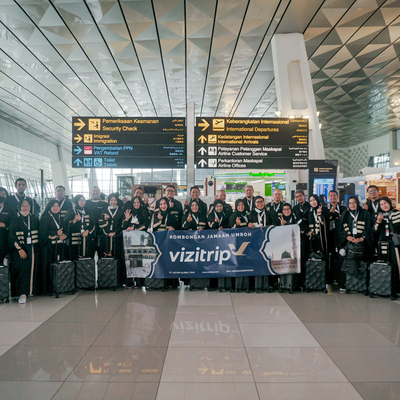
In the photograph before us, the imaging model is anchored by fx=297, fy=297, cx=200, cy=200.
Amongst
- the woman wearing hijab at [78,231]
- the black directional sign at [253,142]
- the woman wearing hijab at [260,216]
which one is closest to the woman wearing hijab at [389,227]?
the black directional sign at [253,142]

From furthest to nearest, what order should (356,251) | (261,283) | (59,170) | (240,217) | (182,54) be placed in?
(59,170) → (182,54) → (240,217) → (261,283) → (356,251)

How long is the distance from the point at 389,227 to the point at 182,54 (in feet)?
26.6

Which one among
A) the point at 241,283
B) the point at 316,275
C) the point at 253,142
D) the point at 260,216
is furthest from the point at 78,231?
the point at 316,275

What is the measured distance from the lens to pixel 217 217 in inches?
240

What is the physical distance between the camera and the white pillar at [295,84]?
830 centimetres

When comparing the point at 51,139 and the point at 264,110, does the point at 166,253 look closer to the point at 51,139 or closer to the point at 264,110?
the point at 264,110

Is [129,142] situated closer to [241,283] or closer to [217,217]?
[217,217]

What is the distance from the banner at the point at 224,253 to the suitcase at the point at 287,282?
110 mm

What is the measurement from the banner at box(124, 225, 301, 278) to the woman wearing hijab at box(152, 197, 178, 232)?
0.41m

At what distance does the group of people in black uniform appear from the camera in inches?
207

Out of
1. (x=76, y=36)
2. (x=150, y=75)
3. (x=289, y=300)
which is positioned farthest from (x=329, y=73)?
(x=289, y=300)

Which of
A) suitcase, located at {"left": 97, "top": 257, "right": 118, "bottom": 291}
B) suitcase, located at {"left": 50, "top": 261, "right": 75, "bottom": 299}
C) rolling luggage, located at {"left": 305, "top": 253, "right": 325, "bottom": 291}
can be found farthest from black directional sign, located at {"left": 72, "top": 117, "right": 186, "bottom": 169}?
rolling luggage, located at {"left": 305, "top": 253, "right": 325, "bottom": 291}

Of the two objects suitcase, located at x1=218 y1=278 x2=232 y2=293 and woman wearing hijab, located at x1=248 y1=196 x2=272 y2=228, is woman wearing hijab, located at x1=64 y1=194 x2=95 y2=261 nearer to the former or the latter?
suitcase, located at x1=218 y1=278 x2=232 y2=293

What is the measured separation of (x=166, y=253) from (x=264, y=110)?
43.9ft
